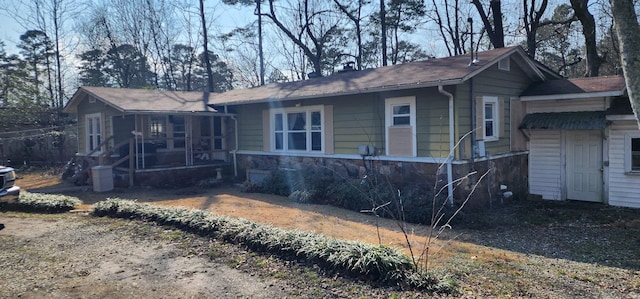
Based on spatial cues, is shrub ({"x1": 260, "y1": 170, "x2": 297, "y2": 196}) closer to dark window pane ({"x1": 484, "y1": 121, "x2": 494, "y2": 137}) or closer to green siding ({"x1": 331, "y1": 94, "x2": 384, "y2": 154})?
green siding ({"x1": 331, "y1": 94, "x2": 384, "y2": 154})

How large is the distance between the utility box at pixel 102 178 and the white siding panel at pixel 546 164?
1213 centimetres

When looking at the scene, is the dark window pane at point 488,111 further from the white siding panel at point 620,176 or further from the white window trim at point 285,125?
the white window trim at point 285,125

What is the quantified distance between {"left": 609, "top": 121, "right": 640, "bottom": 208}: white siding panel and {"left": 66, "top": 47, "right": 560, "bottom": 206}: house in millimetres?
1924

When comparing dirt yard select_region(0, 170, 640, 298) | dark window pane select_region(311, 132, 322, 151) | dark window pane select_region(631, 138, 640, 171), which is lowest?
dirt yard select_region(0, 170, 640, 298)

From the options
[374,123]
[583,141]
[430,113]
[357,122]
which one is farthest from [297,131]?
[583,141]

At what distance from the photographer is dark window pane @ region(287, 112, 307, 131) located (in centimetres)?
1207

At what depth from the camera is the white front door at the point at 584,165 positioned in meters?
9.66

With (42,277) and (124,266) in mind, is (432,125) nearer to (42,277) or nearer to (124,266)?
(124,266)

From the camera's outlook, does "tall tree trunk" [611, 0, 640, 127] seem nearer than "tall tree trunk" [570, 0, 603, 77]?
Yes

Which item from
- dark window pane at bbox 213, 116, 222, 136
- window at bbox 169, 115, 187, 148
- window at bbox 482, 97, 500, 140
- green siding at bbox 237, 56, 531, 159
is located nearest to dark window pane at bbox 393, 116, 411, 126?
green siding at bbox 237, 56, 531, 159

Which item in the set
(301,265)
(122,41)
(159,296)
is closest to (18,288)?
(159,296)

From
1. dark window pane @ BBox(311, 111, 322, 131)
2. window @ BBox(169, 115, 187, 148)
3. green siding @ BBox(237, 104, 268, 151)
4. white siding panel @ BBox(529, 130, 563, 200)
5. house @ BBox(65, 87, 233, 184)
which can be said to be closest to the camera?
white siding panel @ BBox(529, 130, 563, 200)

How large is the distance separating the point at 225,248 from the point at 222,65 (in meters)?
26.1

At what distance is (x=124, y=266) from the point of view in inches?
191
